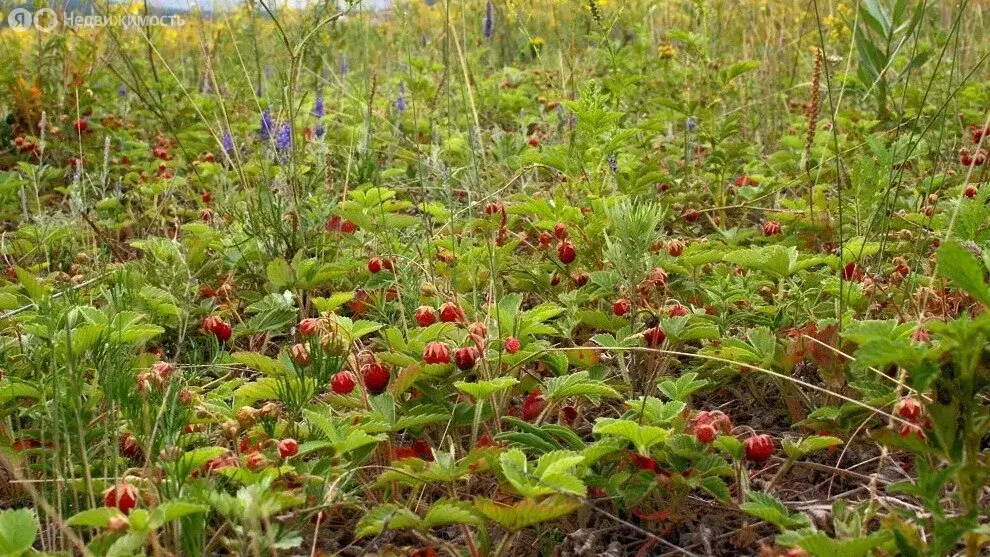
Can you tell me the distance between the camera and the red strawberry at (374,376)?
1553 millimetres

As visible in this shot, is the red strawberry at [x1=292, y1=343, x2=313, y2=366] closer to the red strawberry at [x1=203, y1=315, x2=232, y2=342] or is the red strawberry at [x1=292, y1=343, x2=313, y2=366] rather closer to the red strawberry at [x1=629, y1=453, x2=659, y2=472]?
the red strawberry at [x1=203, y1=315, x2=232, y2=342]

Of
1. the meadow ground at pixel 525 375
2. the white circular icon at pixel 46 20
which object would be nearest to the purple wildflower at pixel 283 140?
the meadow ground at pixel 525 375

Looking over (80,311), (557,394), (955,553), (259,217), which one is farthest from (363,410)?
(259,217)

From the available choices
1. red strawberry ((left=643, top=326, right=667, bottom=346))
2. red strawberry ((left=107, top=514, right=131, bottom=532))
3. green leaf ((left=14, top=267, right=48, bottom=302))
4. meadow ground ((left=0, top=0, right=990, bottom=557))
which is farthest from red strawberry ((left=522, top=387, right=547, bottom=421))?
green leaf ((left=14, top=267, right=48, bottom=302))

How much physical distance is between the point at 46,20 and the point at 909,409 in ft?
12.5

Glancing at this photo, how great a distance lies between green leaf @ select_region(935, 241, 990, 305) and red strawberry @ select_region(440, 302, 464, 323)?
83 cm

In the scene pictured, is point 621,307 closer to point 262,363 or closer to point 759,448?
point 759,448

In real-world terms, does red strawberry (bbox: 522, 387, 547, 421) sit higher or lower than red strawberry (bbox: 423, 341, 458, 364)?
lower

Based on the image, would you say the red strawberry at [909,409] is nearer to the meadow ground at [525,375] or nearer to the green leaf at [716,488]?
the meadow ground at [525,375]

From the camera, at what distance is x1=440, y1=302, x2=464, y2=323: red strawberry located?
66.4 inches

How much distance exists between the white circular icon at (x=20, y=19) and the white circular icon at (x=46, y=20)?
4 centimetres

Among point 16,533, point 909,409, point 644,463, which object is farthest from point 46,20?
point 909,409

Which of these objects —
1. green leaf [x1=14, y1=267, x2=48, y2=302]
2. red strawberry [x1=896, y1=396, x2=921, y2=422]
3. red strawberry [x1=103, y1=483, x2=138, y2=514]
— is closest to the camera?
red strawberry [x1=103, y1=483, x2=138, y2=514]

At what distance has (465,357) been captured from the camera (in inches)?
59.0
